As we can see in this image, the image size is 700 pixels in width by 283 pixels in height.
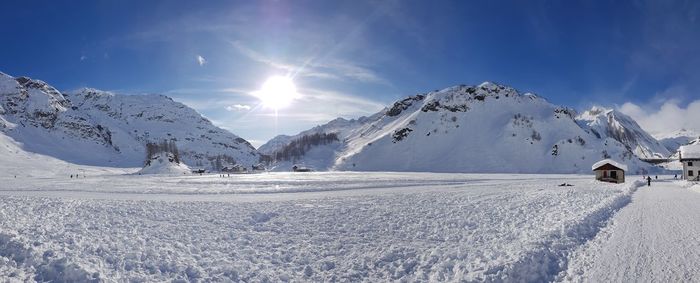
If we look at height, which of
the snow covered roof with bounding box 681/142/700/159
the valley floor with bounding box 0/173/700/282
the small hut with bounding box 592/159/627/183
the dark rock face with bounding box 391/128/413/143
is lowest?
the valley floor with bounding box 0/173/700/282

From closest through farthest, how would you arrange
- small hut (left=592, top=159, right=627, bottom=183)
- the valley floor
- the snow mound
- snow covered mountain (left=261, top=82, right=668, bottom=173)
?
1. the valley floor
2. small hut (left=592, top=159, right=627, bottom=183)
3. the snow mound
4. snow covered mountain (left=261, top=82, right=668, bottom=173)

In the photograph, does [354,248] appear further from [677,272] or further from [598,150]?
[598,150]

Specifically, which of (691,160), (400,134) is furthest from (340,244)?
(400,134)

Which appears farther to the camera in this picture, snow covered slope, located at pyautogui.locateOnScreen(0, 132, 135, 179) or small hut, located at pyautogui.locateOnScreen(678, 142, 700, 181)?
snow covered slope, located at pyautogui.locateOnScreen(0, 132, 135, 179)

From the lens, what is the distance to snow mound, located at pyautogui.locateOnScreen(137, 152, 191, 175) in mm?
106231

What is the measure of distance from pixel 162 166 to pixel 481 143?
99.3m

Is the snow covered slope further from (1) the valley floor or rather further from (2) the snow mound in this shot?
(1) the valley floor

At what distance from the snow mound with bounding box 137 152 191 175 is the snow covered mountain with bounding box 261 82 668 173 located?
4410 centimetres

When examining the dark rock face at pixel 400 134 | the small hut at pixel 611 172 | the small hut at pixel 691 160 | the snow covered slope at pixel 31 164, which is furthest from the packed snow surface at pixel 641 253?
the dark rock face at pixel 400 134

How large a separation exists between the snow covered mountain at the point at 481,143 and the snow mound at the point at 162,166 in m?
44.1

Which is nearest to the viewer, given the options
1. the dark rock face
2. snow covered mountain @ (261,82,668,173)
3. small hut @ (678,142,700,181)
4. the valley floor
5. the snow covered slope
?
the valley floor

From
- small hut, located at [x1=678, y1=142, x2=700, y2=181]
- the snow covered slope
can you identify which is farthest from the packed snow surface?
the snow covered slope

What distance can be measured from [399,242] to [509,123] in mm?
146910

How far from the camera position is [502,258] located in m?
12.8
